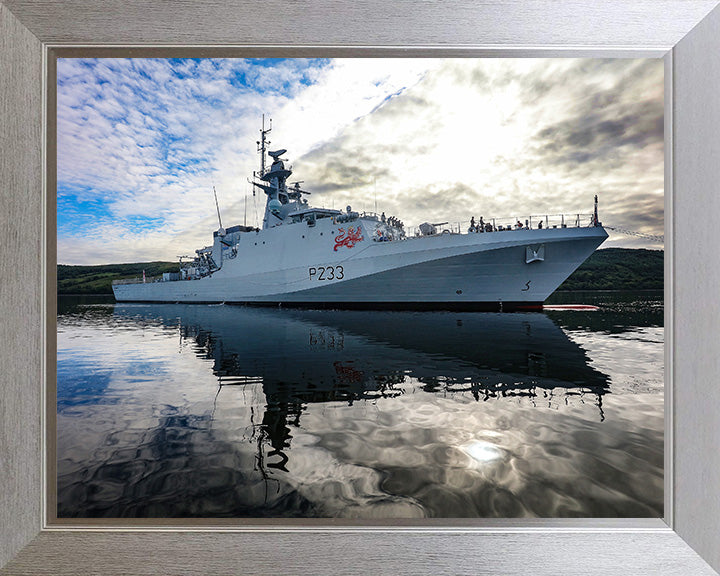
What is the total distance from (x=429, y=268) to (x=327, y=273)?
9.43ft

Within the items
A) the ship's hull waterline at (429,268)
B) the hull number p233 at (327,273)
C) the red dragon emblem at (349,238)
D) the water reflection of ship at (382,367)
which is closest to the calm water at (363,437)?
the water reflection of ship at (382,367)

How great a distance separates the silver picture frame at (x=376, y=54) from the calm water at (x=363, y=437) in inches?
9.2

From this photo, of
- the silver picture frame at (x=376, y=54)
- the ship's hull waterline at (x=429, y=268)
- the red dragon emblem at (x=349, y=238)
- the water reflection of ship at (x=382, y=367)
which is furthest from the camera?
the red dragon emblem at (x=349, y=238)

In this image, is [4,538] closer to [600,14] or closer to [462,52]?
[462,52]

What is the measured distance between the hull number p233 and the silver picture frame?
8.99 meters

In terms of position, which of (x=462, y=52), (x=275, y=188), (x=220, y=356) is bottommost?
(x=220, y=356)

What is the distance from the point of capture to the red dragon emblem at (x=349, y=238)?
9.98 metres

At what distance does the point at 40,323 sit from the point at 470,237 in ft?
28.2

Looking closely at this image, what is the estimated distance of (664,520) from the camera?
3.16 ft

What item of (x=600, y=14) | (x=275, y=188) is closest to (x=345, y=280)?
(x=275, y=188)

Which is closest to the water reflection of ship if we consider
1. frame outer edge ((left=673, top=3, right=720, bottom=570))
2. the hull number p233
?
frame outer edge ((left=673, top=3, right=720, bottom=570))

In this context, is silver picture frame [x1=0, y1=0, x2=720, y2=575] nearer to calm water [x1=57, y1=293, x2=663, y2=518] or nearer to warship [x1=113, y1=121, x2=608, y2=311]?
calm water [x1=57, y1=293, x2=663, y2=518]

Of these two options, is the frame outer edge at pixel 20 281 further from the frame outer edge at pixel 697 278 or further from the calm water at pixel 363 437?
the frame outer edge at pixel 697 278

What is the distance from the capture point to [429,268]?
9055 millimetres
